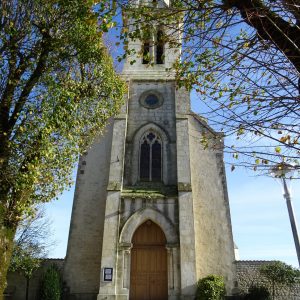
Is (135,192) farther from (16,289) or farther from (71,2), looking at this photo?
(71,2)

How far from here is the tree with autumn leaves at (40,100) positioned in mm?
8023

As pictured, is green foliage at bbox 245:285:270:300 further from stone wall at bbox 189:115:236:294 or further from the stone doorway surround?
the stone doorway surround

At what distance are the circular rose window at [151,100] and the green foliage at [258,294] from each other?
1025cm

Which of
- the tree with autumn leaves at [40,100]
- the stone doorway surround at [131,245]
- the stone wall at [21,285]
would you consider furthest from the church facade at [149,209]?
the tree with autumn leaves at [40,100]

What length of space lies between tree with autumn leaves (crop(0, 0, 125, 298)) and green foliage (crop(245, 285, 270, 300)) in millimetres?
10176

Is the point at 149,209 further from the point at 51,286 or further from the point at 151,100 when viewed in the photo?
the point at 151,100

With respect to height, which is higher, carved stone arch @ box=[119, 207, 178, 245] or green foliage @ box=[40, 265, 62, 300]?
carved stone arch @ box=[119, 207, 178, 245]

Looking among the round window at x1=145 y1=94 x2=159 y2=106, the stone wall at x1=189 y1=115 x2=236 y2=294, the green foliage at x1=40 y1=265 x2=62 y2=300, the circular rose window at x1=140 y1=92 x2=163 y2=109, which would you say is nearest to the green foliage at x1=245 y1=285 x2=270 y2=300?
the stone wall at x1=189 y1=115 x2=236 y2=294

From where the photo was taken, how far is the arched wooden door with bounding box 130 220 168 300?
13.7 m

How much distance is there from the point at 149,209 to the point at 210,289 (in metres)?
4.05

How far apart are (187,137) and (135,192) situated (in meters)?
3.80

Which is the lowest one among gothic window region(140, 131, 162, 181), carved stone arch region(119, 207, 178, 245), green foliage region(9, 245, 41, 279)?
green foliage region(9, 245, 41, 279)

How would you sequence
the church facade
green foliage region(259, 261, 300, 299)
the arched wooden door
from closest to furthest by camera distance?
1. the church facade
2. the arched wooden door
3. green foliage region(259, 261, 300, 299)

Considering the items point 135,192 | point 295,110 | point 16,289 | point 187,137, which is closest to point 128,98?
point 187,137
